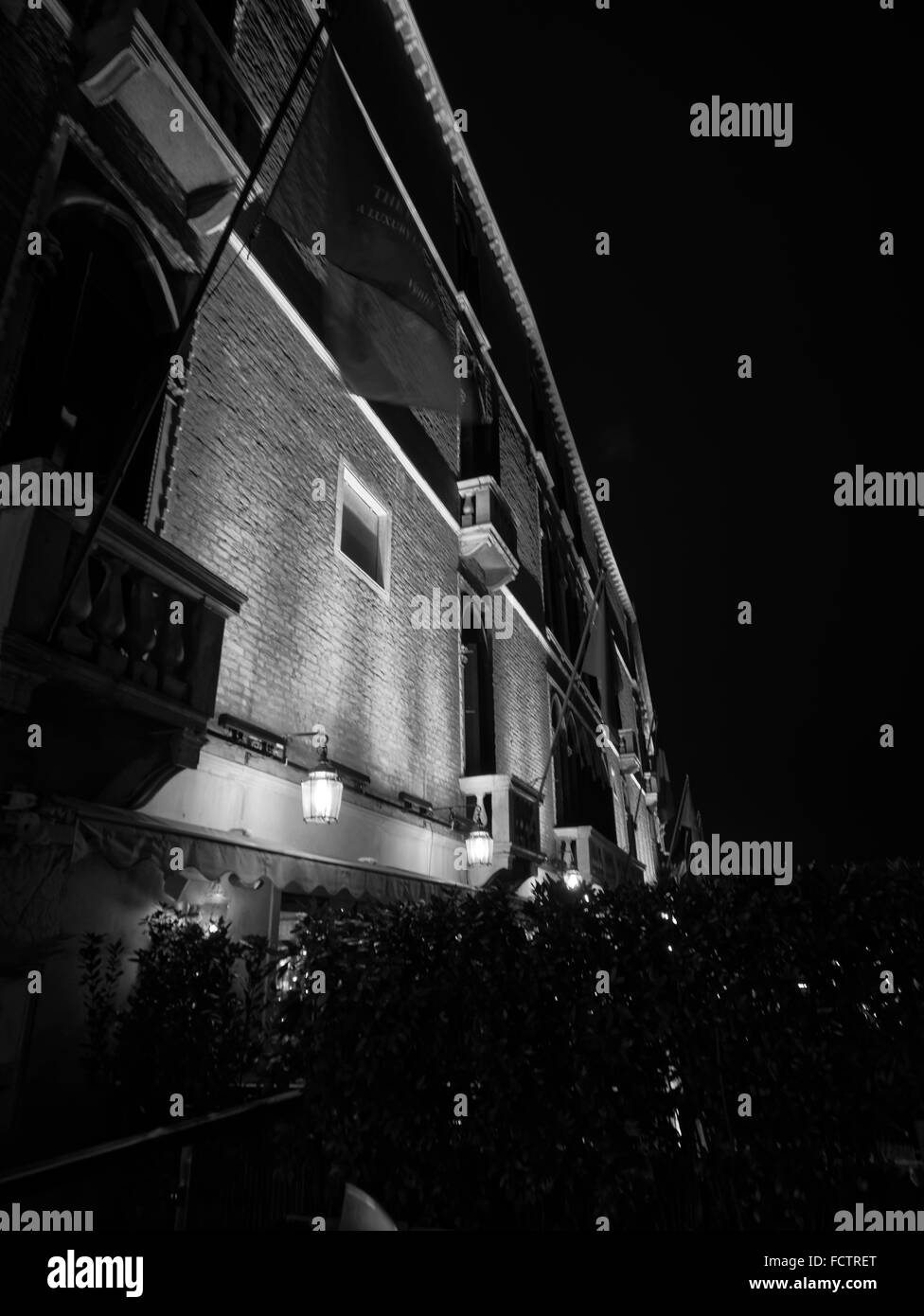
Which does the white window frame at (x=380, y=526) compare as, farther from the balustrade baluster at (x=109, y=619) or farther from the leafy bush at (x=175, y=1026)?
the leafy bush at (x=175, y=1026)

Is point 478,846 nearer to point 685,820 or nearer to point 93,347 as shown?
point 93,347

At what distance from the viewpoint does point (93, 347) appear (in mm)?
8008

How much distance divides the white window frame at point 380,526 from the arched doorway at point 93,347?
134 inches

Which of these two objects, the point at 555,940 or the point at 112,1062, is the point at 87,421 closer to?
the point at 112,1062

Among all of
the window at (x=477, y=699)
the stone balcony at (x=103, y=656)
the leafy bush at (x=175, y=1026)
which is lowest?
the leafy bush at (x=175, y=1026)

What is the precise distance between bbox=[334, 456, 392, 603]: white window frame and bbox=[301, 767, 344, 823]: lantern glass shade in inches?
142

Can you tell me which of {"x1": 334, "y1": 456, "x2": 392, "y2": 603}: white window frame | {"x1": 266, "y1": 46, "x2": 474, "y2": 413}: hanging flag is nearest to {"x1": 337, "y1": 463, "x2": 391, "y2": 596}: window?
{"x1": 334, "y1": 456, "x2": 392, "y2": 603}: white window frame

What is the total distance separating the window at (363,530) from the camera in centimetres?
1185

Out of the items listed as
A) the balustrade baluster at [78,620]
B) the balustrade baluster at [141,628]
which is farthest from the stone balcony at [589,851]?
the balustrade baluster at [78,620]

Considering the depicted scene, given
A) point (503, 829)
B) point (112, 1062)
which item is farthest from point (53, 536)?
point (503, 829)

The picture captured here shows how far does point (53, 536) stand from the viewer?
5.53 meters

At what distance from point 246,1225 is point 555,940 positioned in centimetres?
242

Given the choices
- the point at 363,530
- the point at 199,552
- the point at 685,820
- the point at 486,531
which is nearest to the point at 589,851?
the point at 486,531

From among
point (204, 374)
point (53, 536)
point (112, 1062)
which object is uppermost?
point (204, 374)
